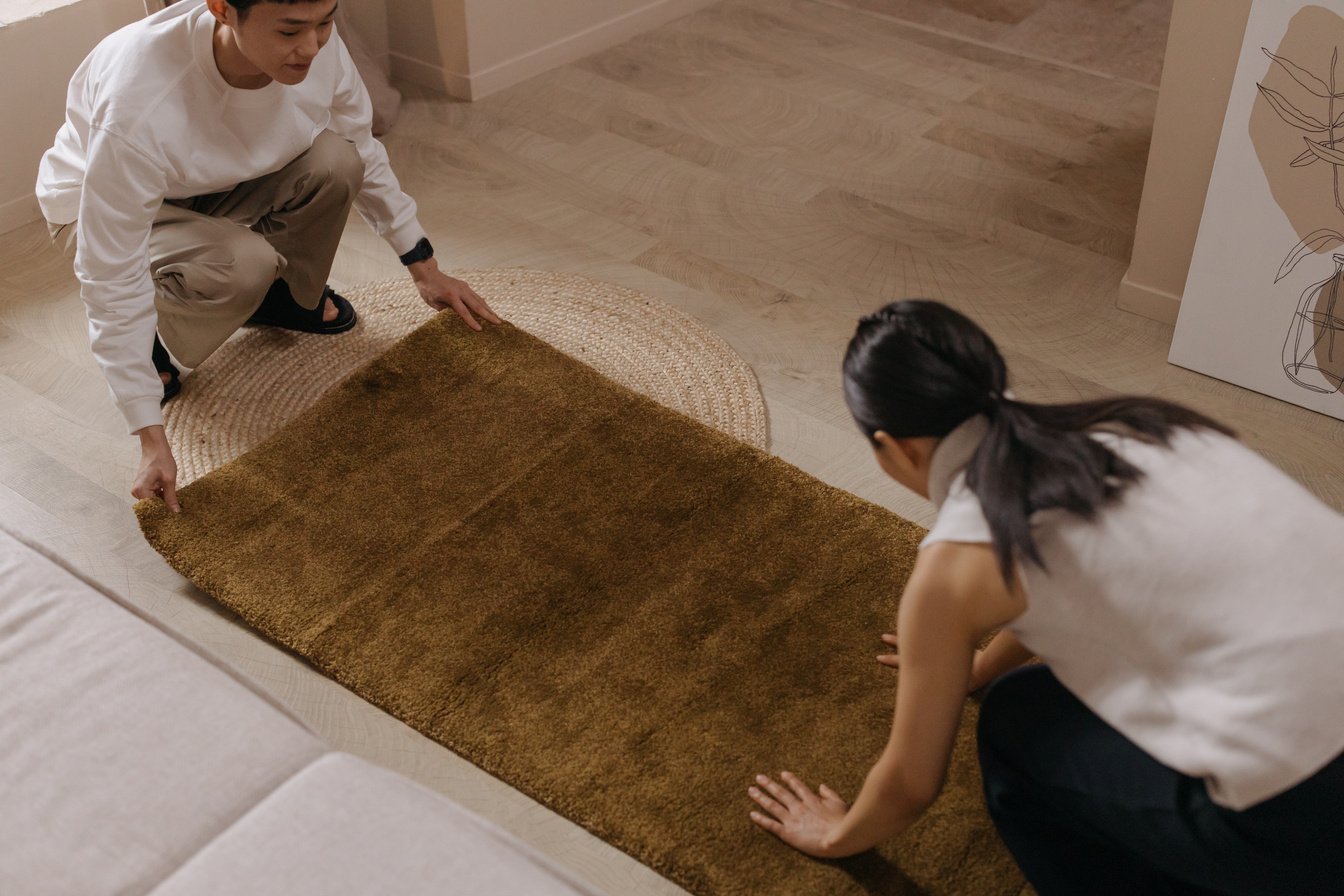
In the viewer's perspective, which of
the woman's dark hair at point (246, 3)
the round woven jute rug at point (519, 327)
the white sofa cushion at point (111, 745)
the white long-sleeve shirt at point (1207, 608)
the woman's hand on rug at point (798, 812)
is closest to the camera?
the white long-sleeve shirt at point (1207, 608)

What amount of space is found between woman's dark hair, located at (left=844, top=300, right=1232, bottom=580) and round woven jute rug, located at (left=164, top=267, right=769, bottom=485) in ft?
3.28

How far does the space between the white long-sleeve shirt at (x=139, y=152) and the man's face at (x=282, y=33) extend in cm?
13

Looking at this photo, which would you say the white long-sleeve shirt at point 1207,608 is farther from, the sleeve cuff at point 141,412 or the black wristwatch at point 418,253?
the black wristwatch at point 418,253

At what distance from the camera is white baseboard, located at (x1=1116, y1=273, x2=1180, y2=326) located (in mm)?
2439

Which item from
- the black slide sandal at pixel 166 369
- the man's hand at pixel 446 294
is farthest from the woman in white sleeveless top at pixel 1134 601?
the black slide sandal at pixel 166 369

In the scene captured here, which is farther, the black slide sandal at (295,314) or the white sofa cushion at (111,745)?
the black slide sandal at (295,314)

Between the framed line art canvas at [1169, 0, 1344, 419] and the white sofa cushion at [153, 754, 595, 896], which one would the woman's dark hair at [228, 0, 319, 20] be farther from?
the framed line art canvas at [1169, 0, 1344, 419]

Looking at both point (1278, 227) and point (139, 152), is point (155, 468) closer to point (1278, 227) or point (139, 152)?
→ point (139, 152)

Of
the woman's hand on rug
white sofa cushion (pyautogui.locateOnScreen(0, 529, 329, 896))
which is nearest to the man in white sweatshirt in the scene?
white sofa cushion (pyautogui.locateOnScreen(0, 529, 329, 896))

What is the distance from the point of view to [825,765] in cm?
160

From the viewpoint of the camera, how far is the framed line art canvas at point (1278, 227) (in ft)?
6.55

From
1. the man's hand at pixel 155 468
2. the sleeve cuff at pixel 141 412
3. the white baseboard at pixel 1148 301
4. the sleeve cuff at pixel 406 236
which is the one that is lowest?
the white baseboard at pixel 1148 301

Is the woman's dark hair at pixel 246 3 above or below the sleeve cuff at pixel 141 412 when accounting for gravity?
above

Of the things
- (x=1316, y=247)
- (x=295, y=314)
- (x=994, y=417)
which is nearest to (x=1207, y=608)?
(x=994, y=417)
